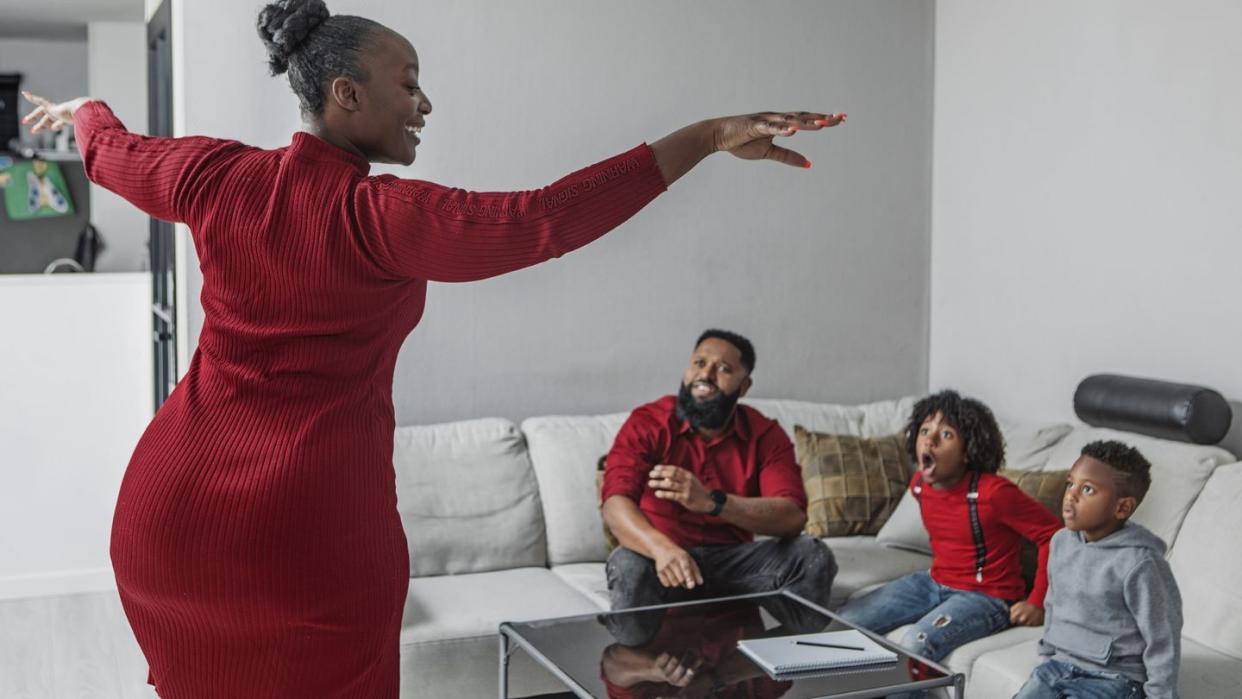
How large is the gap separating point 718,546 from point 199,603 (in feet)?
6.42

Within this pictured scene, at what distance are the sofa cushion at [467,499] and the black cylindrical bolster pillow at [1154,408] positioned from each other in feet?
5.08

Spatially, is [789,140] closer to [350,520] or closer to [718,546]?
[718,546]

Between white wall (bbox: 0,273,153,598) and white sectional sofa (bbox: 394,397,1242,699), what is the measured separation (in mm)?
1510

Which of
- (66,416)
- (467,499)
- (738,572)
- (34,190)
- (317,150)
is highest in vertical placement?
(34,190)

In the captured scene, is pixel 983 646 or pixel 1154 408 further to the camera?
pixel 1154 408

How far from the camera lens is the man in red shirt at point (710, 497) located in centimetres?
294

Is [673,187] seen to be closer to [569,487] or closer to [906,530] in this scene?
[569,487]

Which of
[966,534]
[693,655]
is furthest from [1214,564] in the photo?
[693,655]

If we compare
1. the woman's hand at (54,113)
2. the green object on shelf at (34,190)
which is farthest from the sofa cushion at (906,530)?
the green object on shelf at (34,190)

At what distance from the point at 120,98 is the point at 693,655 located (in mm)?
4862

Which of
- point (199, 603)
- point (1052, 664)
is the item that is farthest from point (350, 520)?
point (1052, 664)

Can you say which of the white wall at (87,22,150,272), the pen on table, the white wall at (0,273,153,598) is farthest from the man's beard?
the white wall at (87,22,150,272)

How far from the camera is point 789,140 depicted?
411cm

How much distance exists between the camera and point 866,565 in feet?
11.2
